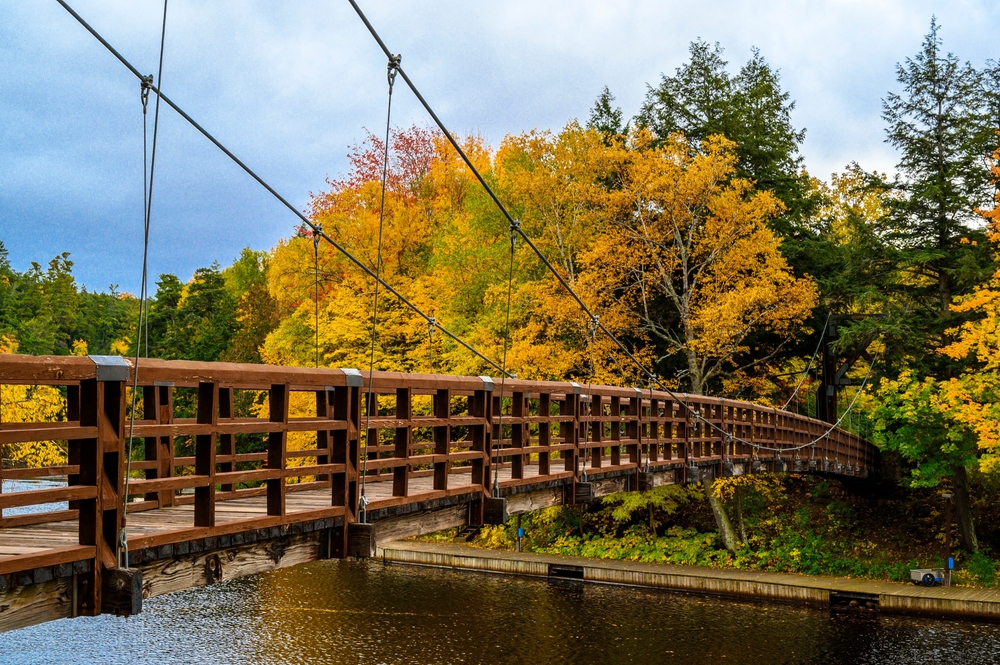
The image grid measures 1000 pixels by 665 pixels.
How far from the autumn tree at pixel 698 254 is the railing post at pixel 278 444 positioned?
1453 cm

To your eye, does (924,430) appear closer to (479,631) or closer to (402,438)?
(479,631)

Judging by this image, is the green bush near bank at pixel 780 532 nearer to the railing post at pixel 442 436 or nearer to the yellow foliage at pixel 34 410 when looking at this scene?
the yellow foliage at pixel 34 410

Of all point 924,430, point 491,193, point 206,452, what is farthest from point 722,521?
point 206,452

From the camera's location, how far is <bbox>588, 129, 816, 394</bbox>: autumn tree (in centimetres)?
1986

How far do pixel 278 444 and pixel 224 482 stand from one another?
428mm

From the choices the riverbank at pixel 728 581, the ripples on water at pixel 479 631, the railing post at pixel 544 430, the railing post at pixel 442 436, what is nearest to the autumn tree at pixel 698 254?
the riverbank at pixel 728 581

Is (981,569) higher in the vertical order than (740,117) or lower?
lower

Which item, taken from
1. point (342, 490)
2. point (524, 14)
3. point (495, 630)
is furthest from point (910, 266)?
point (524, 14)

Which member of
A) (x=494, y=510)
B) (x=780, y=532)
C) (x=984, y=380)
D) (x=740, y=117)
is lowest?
(x=780, y=532)

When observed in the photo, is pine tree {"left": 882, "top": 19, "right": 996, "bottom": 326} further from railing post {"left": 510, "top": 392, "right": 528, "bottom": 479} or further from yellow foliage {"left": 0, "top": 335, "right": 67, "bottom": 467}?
yellow foliage {"left": 0, "top": 335, "right": 67, "bottom": 467}

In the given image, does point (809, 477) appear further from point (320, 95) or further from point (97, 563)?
point (320, 95)

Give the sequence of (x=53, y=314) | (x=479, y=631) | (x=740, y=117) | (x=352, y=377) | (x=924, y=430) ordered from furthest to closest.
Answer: (x=53, y=314), (x=740, y=117), (x=924, y=430), (x=479, y=631), (x=352, y=377)

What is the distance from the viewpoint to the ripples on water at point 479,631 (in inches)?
587

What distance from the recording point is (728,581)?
19.8 metres
